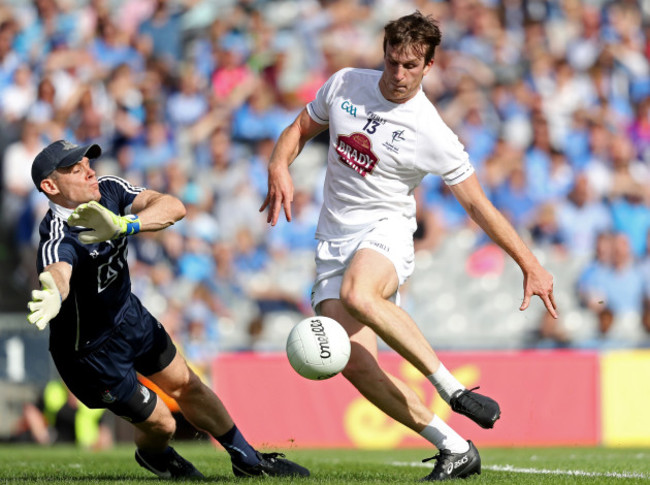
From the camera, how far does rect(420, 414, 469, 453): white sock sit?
647 centimetres

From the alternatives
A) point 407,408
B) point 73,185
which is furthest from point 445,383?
point 73,185

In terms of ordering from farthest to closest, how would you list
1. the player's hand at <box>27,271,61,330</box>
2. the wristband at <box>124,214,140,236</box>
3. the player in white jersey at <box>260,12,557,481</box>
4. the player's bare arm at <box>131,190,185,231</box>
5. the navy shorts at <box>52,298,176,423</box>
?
the navy shorts at <box>52,298,176,423</box> → the player in white jersey at <box>260,12,557,481</box> → the player's bare arm at <box>131,190,185,231</box> → the wristband at <box>124,214,140,236</box> → the player's hand at <box>27,271,61,330</box>

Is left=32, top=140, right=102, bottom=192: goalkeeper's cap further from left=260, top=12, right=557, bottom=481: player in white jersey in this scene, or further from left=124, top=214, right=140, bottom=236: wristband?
left=260, top=12, right=557, bottom=481: player in white jersey

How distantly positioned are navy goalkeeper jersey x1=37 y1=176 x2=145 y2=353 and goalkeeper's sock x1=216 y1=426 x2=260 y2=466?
1.11 meters

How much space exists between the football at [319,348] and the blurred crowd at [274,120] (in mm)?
5661

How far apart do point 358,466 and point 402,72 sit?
3204mm

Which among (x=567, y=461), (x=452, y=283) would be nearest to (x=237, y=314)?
(x=452, y=283)

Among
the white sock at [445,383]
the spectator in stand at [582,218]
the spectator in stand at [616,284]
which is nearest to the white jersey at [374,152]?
the white sock at [445,383]

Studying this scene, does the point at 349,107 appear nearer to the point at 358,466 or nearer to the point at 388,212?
the point at 388,212

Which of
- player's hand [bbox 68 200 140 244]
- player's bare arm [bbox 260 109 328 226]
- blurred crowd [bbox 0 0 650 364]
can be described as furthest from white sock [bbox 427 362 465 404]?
blurred crowd [bbox 0 0 650 364]

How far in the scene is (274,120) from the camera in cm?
1472

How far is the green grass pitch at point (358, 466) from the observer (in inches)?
263

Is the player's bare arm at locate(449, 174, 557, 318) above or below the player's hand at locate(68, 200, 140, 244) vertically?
below

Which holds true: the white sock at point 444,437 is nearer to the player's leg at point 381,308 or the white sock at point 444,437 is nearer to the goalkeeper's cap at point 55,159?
the player's leg at point 381,308
